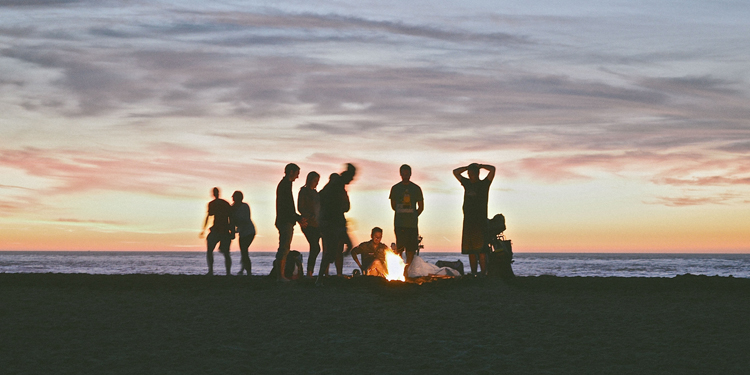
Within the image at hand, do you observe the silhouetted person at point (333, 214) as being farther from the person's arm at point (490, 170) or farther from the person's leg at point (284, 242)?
the person's arm at point (490, 170)

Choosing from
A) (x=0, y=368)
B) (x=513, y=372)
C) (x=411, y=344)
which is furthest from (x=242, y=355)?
(x=513, y=372)

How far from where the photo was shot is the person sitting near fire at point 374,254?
12.2m

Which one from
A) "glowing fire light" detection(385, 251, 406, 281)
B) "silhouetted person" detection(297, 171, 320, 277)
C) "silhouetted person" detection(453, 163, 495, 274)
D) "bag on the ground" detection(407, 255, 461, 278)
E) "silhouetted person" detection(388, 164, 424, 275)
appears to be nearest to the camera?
"silhouetted person" detection(297, 171, 320, 277)

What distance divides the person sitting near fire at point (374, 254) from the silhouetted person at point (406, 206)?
110cm

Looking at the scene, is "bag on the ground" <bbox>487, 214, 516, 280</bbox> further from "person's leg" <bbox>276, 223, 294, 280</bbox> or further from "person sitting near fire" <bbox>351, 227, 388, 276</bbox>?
"person's leg" <bbox>276, 223, 294, 280</bbox>

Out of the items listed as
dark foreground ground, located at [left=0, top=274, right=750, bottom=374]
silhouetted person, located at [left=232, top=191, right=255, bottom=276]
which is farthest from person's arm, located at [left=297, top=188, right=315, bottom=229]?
silhouetted person, located at [left=232, top=191, right=255, bottom=276]

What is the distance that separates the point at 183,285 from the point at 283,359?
5.58 m

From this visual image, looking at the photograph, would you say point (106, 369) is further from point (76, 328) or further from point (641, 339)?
point (641, 339)

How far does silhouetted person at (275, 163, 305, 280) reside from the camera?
10391 millimetres

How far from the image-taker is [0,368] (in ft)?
16.8

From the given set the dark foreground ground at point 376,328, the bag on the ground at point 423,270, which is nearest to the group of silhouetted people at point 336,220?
the bag on the ground at point 423,270

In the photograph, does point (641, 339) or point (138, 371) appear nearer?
point (138, 371)

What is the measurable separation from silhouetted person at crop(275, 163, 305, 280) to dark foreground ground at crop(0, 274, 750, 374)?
29.7 inches

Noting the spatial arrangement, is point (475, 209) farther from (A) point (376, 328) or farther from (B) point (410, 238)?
(A) point (376, 328)
